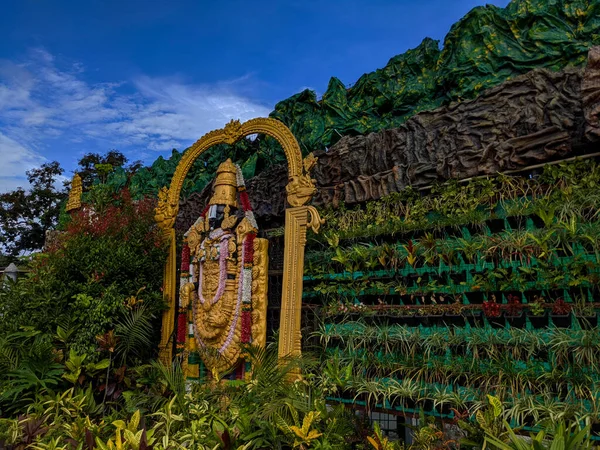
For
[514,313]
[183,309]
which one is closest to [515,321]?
[514,313]

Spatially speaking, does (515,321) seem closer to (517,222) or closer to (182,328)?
(517,222)

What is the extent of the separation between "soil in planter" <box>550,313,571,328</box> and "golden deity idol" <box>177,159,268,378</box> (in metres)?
2.96

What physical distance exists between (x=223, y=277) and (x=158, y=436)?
76.2 inches

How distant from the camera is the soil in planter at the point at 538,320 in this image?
3.86m

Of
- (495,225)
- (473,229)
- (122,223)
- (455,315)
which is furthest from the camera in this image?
(122,223)

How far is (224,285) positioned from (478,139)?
3.42 m

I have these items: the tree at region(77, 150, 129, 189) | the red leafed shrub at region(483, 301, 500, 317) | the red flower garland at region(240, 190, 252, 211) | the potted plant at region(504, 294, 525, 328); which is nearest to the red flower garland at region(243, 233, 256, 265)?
the red flower garland at region(240, 190, 252, 211)

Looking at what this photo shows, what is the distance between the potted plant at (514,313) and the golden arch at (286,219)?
212cm

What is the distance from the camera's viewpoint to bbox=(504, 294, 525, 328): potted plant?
3.96 m

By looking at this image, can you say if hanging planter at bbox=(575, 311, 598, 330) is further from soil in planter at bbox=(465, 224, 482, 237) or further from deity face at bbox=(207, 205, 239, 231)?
deity face at bbox=(207, 205, 239, 231)

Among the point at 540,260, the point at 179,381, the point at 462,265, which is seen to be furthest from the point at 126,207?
the point at 540,260

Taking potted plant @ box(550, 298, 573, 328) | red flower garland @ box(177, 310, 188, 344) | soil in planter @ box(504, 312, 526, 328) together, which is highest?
potted plant @ box(550, 298, 573, 328)

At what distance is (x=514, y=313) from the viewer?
4.00 metres

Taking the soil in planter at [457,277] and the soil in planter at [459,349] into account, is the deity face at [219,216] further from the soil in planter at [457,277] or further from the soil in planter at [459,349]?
the soil in planter at [459,349]
